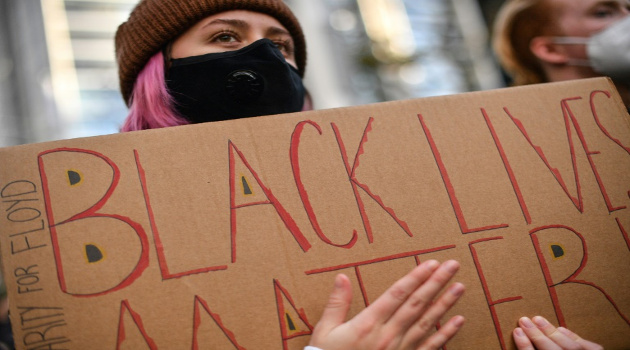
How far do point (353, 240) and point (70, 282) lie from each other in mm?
519

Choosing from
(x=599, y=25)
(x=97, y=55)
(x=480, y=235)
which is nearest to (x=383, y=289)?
(x=480, y=235)

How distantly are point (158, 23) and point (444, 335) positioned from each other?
107cm

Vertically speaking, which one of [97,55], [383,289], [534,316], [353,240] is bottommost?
[534,316]

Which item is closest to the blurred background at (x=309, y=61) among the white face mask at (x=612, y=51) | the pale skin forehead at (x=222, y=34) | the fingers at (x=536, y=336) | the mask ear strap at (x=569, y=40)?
the mask ear strap at (x=569, y=40)

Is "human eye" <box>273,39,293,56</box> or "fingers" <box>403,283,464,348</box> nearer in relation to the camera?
"fingers" <box>403,283,464,348</box>

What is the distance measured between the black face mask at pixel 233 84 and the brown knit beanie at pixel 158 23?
10 centimetres

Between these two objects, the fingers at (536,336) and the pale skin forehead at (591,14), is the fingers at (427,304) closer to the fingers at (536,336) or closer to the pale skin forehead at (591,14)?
the fingers at (536,336)

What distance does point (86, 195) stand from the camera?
2.92 feet

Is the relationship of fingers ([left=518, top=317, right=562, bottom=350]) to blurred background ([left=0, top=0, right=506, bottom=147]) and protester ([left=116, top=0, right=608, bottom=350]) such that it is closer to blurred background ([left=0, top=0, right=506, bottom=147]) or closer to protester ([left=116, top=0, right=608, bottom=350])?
protester ([left=116, top=0, right=608, bottom=350])

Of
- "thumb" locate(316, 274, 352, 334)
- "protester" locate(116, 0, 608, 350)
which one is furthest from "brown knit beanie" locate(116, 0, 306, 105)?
"thumb" locate(316, 274, 352, 334)

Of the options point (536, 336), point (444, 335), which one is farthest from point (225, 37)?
point (536, 336)

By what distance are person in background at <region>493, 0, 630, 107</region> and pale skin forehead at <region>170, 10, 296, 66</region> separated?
1011 mm

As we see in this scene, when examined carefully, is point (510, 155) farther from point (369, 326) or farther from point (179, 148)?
point (179, 148)

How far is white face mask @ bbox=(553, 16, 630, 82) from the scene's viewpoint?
4.65ft
